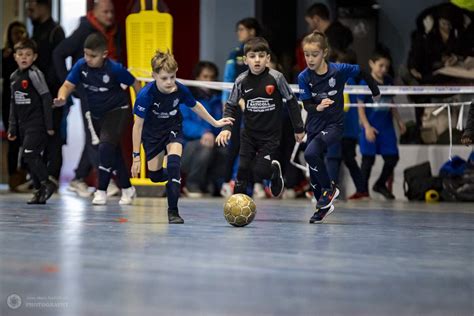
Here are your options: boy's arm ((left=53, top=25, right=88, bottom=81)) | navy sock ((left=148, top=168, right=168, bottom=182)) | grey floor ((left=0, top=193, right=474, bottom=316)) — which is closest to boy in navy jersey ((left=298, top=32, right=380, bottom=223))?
grey floor ((left=0, top=193, right=474, bottom=316))

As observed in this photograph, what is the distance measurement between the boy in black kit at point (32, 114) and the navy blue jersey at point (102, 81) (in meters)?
0.50

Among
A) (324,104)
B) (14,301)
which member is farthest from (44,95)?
(14,301)

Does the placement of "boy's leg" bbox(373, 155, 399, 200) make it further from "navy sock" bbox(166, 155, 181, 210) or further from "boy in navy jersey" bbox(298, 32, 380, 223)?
"navy sock" bbox(166, 155, 181, 210)

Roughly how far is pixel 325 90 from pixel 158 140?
1.71 metres

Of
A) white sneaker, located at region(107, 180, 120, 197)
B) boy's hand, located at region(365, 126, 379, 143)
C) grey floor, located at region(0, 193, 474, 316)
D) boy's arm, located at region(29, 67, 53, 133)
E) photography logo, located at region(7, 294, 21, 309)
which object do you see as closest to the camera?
photography logo, located at region(7, 294, 21, 309)

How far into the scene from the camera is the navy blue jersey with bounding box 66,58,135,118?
1130 centimetres

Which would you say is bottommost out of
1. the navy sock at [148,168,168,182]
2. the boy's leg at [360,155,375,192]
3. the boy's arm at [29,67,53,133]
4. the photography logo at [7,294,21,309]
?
the boy's leg at [360,155,375,192]

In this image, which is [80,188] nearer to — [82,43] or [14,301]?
[82,43]

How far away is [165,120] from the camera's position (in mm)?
9266

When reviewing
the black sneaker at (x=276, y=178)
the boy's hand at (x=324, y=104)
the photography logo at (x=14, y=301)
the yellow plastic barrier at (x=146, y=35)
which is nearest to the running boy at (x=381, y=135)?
the yellow plastic barrier at (x=146, y=35)

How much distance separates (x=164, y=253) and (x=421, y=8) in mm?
10268

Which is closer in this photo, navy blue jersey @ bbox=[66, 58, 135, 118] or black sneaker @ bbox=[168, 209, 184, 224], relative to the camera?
black sneaker @ bbox=[168, 209, 184, 224]

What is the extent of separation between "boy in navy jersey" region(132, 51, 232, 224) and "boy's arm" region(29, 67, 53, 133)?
2.30m

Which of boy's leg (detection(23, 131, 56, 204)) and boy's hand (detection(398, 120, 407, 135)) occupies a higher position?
boy's hand (detection(398, 120, 407, 135))
